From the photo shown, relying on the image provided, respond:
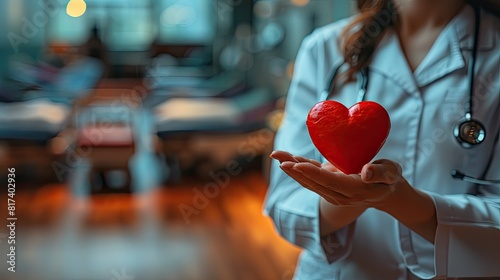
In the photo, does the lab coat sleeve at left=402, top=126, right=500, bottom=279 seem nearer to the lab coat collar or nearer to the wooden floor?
the lab coat collar

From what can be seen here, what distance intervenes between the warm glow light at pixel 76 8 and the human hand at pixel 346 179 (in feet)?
25.7

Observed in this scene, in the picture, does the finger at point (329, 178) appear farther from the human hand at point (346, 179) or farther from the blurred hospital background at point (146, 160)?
the blurred hospital background at point (146, 160)

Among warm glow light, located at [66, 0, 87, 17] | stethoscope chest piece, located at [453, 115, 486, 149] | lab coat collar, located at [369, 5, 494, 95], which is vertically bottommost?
stethoscope chest piece, located at [453, 115, 486, 149]

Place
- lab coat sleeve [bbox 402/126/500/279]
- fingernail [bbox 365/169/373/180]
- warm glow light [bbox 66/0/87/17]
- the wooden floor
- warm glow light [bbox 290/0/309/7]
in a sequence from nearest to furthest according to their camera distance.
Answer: fingernail [bbox 365/169/373/180]
lab coat sleeve [bbox 402/126/500/279]
the wooden floor
warm glow light [bbox 290/0/309/7]
warm glow light [bbox 66/0/87/17]

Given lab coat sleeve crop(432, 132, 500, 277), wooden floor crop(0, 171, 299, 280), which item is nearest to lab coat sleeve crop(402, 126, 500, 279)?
lab coat sleeve crop(432, 132, 500, 277)

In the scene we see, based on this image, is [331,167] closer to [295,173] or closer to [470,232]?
[295,173]

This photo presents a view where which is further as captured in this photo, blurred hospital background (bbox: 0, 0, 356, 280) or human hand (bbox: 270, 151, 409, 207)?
blurred hospital background (bbox: 0, 0, 356, 280)

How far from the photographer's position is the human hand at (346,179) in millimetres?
558

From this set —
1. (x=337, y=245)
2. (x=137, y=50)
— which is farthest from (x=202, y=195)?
(x=137, y=50)

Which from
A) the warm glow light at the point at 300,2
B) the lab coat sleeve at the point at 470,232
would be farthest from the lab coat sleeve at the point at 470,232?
the warm glow light at the point at 300,2

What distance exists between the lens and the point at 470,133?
2.29ft

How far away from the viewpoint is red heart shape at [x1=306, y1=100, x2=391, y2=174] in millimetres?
574

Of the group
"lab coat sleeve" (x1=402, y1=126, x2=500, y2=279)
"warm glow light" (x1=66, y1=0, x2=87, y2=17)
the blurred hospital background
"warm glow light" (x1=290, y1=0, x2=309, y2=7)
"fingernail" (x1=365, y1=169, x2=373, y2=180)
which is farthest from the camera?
"warm glow light" (x1=66, y1=0, x2=87, y2=17)

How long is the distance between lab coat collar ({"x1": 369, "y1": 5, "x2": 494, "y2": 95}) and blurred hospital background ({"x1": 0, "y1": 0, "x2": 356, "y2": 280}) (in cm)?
25
